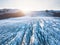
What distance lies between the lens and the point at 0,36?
1.71 metres

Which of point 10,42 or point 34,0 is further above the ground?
point 34,0

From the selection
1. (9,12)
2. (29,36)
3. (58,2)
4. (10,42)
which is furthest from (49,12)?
(10,42)

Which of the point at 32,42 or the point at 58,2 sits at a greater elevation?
the point at 58,2

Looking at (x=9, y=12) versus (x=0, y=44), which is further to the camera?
(x=9, y=12)

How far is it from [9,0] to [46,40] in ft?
7.04

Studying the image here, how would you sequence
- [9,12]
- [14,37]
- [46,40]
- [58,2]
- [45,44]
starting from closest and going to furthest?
[45,44] → [46,40] → [14,37] → [58,2] → [9,12]

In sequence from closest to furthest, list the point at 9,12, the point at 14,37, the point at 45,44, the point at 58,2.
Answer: the point at 45,44 < the point at 14,37 < the point at 58,2 < the point at 9,12

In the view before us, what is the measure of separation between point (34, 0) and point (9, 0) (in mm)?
858

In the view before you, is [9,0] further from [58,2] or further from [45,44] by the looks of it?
[45,44]

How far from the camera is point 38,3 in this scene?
3.20m

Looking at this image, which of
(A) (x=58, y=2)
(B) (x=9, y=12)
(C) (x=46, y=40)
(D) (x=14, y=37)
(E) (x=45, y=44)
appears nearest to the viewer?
(E) (x=45, y=44)

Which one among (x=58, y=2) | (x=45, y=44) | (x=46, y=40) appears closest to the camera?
(x=45, y=44)

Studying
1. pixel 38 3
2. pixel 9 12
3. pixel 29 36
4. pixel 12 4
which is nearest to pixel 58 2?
pixel 38 3

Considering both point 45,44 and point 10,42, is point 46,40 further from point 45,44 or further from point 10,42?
point 10,42
